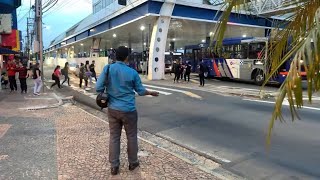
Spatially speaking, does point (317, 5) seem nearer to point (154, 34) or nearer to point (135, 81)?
point (135, 81)

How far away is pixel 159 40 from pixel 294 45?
25.9m

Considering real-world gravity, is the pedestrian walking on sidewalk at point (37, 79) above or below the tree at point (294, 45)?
below

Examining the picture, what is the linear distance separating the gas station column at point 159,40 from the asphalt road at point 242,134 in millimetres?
14021

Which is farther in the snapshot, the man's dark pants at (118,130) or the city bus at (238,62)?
the city bus at (238,62)

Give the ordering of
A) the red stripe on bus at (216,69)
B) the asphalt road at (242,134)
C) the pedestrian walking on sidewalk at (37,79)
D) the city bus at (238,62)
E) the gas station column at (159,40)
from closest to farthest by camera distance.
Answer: the asphalt road at (242,134)
the pedestrian walking on sidewalk at (37,79)
the city bus at (238,62)
the gas station column at (159,40)
the red stripe on bus at (216,69)

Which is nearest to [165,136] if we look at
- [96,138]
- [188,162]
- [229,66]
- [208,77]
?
[96,138]

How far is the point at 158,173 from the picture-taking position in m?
5.32

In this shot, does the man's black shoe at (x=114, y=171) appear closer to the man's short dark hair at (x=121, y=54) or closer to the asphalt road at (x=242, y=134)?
the man's short dark hair at (x=121, y=54)

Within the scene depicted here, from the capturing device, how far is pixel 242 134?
27.8ft

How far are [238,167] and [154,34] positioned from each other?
22300 millimetres

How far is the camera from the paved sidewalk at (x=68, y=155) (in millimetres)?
5242

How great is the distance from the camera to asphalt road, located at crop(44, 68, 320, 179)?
20.1ft

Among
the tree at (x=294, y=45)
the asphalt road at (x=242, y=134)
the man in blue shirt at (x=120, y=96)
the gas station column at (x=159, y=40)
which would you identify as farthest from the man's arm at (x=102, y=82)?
the gas station column at (x=159, y=40)

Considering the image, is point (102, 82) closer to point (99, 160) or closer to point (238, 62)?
point (99, 160)
